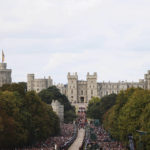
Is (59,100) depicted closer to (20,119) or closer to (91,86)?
(20,119)

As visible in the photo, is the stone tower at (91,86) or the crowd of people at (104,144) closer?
the crowd of people at (104,144)

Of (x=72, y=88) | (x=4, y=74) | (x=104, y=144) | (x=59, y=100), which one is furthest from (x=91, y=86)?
(x=104, y=144)

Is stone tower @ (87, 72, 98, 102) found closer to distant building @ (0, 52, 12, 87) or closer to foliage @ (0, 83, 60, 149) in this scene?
distant building @ (0, 52, 12, 87)

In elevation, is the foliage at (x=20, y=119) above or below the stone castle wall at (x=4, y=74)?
below

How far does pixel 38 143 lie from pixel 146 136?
19062mm

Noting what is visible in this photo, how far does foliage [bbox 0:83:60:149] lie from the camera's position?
50031 millimetres

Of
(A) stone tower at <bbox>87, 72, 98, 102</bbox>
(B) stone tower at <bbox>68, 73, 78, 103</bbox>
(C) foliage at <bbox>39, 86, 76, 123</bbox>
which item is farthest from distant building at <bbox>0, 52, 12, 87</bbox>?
(C) foliage at <bbox>39, 86, 76, 123</bbox>

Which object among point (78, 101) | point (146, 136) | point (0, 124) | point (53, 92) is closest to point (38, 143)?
point (0, 124)

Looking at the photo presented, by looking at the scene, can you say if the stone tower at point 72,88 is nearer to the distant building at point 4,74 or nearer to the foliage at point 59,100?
the distant building at point 4,74

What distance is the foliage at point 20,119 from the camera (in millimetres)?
50031

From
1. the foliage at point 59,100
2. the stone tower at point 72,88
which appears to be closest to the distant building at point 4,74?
the stone tower at point 72,88

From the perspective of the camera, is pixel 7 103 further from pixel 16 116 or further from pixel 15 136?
pixel 15 136

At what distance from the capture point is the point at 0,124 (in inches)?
1858

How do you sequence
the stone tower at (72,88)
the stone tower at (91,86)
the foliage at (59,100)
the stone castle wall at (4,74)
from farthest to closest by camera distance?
the stone tower at (72,88) < the stone tower at (91,86) < the stone castle wall at (4,74) < the foliage at (59,100)
